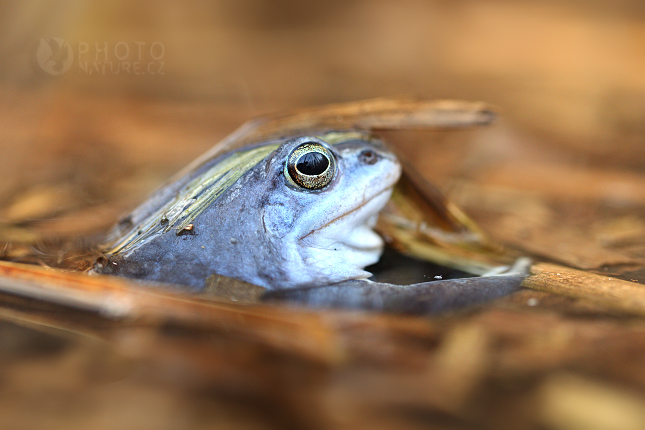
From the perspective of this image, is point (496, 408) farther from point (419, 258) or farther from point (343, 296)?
point (419, 258)

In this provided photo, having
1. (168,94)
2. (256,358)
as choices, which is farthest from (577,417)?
(168,94)

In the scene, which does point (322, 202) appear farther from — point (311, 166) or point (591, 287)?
point (591, 287)

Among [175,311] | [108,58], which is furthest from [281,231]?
[108,58]

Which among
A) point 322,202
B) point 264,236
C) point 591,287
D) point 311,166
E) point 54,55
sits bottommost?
point 591,287

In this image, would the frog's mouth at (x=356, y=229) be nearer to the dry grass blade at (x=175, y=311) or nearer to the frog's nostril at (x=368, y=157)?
the frog's nostril at (x=368, y=157)

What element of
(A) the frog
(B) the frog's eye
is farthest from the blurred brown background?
(B) the frog's eye

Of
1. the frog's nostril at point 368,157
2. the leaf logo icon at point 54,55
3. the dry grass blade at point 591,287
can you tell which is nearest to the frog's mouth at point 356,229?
the frog's nostril at point 368,157
